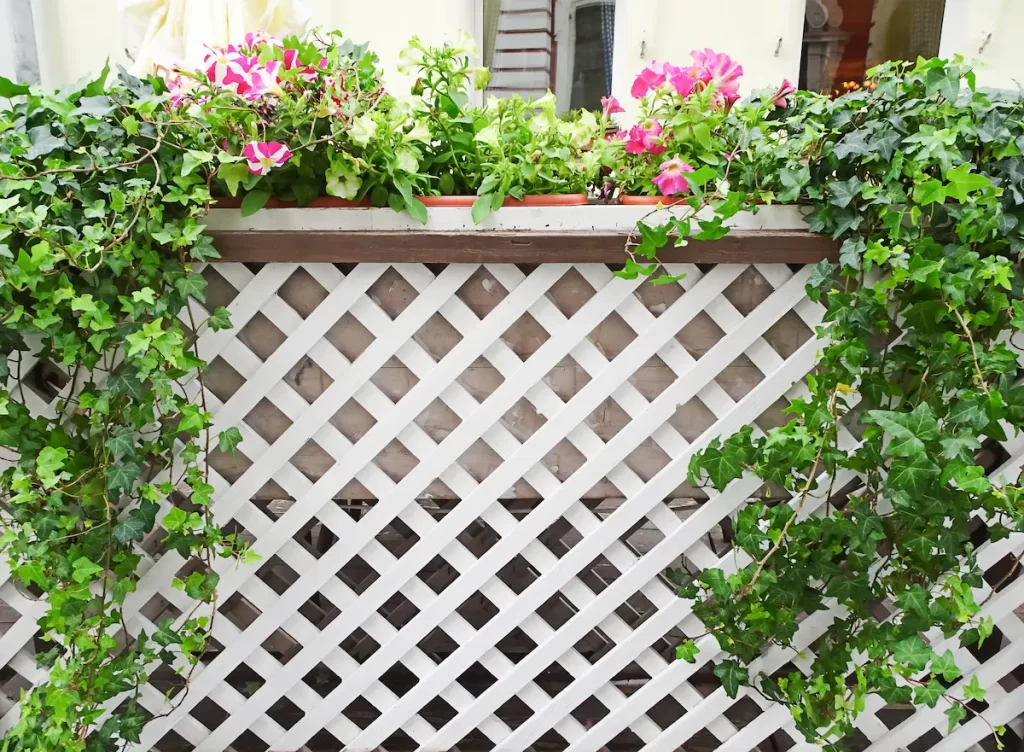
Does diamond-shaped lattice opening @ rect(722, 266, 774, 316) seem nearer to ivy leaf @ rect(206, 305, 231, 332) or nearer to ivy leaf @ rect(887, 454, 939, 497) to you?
ivy leaf @ rect(887, 454, 939, 497)

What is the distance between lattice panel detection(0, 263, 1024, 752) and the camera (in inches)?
41.5

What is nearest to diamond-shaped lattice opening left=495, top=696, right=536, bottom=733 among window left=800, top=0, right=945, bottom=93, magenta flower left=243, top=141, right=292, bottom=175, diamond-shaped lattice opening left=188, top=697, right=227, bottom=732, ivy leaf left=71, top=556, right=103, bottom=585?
diamond-shaped lattice opening left=188, top=697, right=227, bottom=732

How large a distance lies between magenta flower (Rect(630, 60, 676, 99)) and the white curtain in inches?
40.1

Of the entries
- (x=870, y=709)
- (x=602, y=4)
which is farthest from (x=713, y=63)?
(x=602, y=4)

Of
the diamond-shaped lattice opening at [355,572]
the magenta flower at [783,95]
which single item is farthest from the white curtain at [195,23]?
the diamond-shaped lattice opening at [355,572]

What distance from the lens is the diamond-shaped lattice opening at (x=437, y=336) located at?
3.52ft

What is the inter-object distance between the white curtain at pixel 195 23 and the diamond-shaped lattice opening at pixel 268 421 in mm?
876

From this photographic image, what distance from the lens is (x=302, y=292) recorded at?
106 centimetres

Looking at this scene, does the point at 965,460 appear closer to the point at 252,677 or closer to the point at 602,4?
the point at 252,677

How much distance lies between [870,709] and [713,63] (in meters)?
1.22

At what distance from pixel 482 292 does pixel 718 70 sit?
500 millimetres

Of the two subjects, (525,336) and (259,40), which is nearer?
(259,40)

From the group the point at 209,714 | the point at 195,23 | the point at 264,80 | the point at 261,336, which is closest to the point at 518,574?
the point at 209,714

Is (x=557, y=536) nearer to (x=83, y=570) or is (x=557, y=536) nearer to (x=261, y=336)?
(x=261, y=336)
